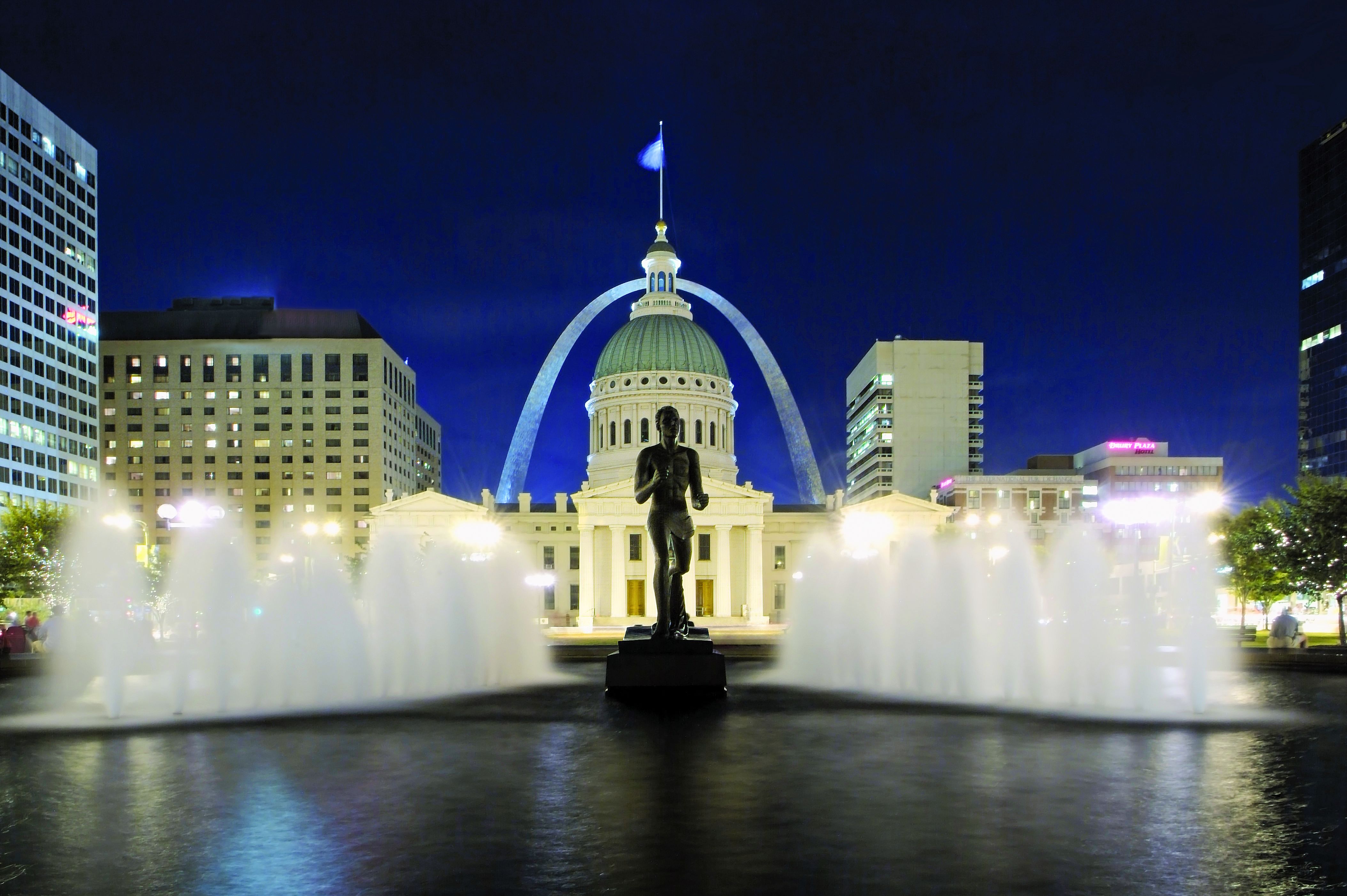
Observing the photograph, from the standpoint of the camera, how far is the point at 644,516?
10669 centimetres

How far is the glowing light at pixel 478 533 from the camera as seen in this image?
84.1 m

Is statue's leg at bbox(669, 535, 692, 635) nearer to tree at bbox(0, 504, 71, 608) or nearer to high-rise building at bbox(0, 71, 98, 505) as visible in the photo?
tree at bbox(0, 504, 71, 608)

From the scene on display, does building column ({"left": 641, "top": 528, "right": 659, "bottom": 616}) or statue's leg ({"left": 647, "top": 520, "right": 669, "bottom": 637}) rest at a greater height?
statue's leg ({"left": 647, "top": 520, "right": 669, "bottom": 637})

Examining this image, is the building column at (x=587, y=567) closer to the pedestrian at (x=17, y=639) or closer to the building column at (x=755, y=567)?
the building column at (x=755, y=567)

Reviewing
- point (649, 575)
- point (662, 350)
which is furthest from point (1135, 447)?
point (649, 575)

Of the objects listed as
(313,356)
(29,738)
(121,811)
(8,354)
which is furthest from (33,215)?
(121,811)

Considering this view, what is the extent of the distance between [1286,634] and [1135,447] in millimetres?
119806

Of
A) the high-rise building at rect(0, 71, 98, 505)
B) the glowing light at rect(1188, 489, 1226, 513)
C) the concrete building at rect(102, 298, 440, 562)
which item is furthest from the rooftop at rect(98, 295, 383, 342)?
the glowing light at rect(1188, 489, 1226, 513)

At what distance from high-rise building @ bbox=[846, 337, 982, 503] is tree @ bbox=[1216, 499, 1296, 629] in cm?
11199

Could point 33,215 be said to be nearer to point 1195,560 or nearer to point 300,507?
point 300,507

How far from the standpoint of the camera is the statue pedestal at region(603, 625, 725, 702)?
2323 centimetres

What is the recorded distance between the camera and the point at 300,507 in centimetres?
17350

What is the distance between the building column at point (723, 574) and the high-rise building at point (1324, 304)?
88.1 metres

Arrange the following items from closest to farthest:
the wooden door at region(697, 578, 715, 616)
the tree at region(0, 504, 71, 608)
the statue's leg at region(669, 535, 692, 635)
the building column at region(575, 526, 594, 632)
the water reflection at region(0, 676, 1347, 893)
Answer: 1. the water reflection at region(0, 676, 1347, 893)
2. the statue's leg at region(669, 535, 692, 635)
3. the tree at region(0, 504, 71, 608)
4. the building column at region(575, 526, 594, 632)
5. the wooden door at region(697, 578, 715, 616)
